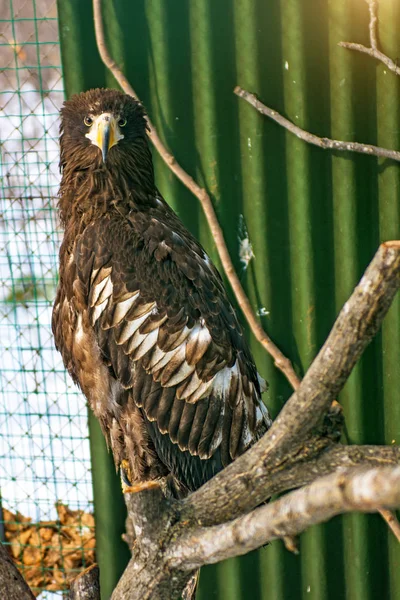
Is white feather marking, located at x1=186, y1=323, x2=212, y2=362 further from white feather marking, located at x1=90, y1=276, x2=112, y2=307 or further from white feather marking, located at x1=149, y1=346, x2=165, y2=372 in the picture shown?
white feather marking, located at x1=90, y1=276, x2=112, y2=307

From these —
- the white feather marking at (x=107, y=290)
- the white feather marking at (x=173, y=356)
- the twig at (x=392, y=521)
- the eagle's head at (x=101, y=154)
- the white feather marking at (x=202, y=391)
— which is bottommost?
the twig at (x=392, y=521)

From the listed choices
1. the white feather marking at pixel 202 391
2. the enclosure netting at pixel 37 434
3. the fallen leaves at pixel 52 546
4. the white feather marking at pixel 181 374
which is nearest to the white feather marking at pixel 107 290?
the white feather marking at pixel 181 374

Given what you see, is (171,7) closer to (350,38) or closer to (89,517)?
(350,38)

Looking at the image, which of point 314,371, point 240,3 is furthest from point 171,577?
point 240,3

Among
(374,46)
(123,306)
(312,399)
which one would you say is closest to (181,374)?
(123,306)

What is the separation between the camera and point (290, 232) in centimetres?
365

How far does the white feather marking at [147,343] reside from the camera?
281cm

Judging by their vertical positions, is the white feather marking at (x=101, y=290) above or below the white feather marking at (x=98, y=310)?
above

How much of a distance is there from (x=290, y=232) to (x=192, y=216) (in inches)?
19.0

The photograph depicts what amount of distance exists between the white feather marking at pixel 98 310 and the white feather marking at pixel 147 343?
189 mm

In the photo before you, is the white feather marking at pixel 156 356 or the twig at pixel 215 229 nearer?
the white feather marking at pixel 156 356

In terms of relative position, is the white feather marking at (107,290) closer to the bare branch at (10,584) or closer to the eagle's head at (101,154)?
the eagle's head at (101,154)

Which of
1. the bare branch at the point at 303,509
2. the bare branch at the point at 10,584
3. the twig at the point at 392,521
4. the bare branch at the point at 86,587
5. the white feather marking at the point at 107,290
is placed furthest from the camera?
the twig at the point at 392,521

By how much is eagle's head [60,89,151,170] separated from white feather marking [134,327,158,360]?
661 mm
